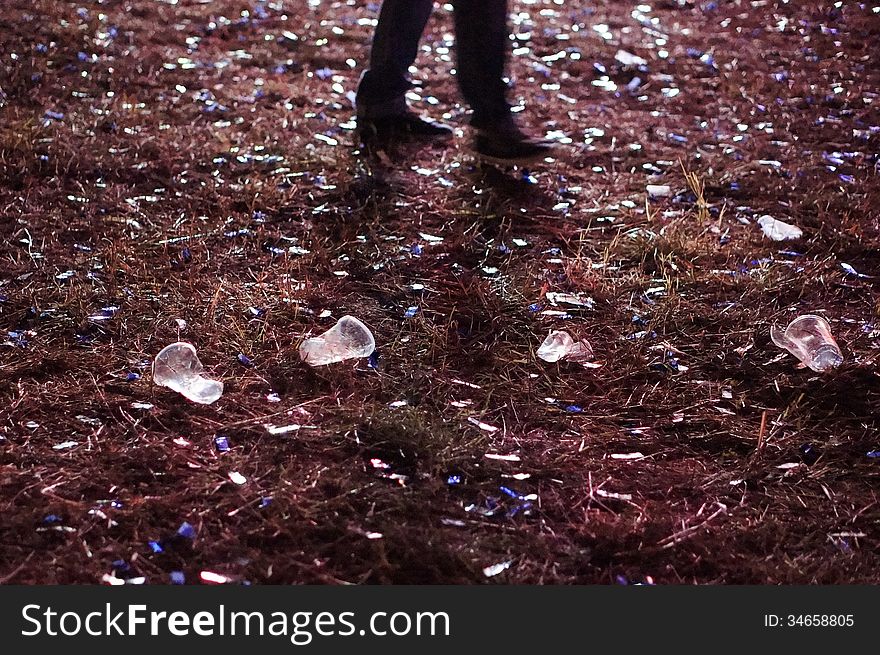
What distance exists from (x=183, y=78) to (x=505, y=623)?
2.76 m

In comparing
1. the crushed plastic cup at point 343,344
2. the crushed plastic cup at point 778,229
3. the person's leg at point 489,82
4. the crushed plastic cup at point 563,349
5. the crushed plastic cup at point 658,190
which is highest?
the person's leg at point 489,82

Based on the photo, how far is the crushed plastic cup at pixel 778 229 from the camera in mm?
2893

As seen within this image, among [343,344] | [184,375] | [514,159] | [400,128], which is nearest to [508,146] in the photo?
[514,159]

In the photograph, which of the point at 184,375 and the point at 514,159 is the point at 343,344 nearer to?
the point at 184,375

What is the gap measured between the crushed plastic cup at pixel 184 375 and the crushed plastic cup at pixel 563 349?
2.43ft

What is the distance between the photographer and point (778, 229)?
2.93m

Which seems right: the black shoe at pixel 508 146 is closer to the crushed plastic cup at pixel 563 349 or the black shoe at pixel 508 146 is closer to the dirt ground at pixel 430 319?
the dirt ground at pixel 430 319

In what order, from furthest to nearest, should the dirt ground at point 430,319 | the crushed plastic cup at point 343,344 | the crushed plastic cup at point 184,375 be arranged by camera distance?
1. the crushed plastic cup at point 343,344
2. the crushed plastic cup at point 184,375
3. the dirt ground at point 430,319

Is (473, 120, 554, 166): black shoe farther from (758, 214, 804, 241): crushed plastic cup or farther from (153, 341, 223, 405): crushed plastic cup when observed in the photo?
(153, 341, 223, 405): crushed plastic cup

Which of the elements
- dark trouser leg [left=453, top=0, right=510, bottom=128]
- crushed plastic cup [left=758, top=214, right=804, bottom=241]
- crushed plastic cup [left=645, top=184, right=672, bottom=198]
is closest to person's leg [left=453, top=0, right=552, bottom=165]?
dark trouser leg [left=453, top=0, right=510, bottom=128]

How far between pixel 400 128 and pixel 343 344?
1.32 m

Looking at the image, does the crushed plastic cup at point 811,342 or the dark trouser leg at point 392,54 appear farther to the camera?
the dark trouser leg at point 392,54

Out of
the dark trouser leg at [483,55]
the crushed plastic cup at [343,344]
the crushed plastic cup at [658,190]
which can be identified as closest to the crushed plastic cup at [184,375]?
the crushed plastic cup at [343,344]

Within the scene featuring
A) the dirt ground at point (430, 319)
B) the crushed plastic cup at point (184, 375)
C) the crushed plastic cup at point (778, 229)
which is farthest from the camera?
the crushed plastic cup at point (778, 229)
